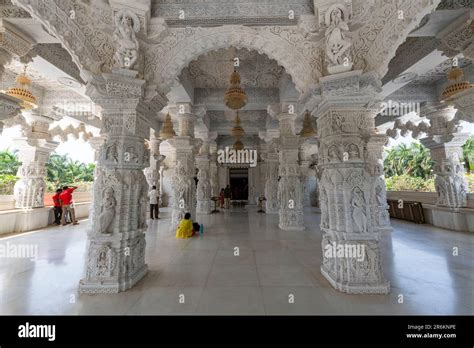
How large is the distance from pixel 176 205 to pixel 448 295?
6.11 meters

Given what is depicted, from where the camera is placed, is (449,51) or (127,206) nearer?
(127,206)

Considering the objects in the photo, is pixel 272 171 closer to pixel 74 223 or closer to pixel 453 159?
pixel 453 159

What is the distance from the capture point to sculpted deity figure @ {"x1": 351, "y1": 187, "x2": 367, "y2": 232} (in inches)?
109

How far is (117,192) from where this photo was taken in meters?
2.86

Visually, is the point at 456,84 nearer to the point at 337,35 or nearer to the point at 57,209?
the point at 337,35

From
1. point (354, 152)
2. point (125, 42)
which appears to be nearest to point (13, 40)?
point (125, 42)

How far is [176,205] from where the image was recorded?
657cm

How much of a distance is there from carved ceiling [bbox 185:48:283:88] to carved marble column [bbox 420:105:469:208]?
5.66 m

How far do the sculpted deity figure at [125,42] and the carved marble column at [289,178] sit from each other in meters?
4.93

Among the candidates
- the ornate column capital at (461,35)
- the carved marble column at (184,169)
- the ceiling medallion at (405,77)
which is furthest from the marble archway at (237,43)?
the ceiling medallion at (405,77)

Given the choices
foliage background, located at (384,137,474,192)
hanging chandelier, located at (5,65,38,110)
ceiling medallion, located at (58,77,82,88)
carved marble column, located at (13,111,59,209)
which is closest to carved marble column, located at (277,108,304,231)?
ceiling medallion, located at (58,77,82,88)

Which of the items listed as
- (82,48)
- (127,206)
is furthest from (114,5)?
(127,206)

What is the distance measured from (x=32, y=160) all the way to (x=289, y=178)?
9.21 meters

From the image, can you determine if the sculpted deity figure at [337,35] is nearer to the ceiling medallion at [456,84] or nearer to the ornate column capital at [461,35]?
the ornate column capital at [461,35]
